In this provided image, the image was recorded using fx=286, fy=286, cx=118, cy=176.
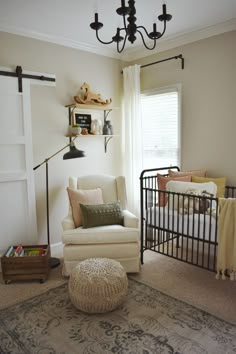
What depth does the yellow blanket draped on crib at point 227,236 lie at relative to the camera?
88.7 inches

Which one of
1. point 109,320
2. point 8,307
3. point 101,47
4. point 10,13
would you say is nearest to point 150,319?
point 109,320

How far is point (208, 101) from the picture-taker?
10.4 feet

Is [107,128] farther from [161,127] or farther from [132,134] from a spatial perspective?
[161,127]

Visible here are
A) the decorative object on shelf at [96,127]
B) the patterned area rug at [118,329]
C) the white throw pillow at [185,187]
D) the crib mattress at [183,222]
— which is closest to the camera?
the patterned area rug at [118,329]

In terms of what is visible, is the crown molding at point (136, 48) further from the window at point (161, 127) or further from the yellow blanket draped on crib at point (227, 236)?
the yellow blanket draped on crib at point (227, 236)

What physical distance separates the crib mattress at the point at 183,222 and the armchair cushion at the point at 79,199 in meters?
0.58

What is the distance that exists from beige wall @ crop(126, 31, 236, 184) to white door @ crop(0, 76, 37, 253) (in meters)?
1.78

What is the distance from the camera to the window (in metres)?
3.51

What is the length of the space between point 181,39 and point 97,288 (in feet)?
9.23

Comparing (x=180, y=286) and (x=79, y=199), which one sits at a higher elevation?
(x=79, y=199)

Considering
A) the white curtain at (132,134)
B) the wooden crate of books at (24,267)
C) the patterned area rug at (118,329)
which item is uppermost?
the white curtain at (132,134)

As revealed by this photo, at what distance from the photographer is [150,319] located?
2072mm

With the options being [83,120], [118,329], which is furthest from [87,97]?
[118,329]

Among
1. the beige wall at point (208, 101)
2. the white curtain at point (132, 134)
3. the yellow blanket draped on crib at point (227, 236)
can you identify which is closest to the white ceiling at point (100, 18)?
the beige wall at point (208, 101)
